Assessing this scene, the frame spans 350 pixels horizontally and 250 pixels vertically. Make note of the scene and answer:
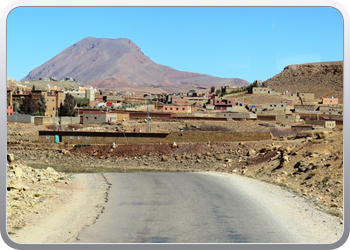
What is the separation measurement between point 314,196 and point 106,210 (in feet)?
23.2

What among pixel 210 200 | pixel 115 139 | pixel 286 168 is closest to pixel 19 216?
pixel 210 200

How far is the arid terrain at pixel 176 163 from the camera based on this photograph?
13.2 m

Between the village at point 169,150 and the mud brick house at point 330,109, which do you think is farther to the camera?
the mud brick house at point 330,109

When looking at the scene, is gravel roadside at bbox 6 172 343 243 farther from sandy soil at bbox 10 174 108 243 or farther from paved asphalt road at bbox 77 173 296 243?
paved asphalt road at bbox 77 173 296 243

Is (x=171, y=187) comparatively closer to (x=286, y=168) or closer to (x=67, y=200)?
(x=67, y=200)

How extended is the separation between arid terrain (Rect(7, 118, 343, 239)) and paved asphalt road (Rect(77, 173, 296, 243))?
180cm

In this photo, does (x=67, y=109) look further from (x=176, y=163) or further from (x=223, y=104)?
(x=223, y=104)

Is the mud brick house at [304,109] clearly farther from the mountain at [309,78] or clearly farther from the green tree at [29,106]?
the mountain at [309,78]

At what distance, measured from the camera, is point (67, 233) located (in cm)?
884

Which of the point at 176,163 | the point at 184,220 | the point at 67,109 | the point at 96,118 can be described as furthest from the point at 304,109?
the point at 184,220

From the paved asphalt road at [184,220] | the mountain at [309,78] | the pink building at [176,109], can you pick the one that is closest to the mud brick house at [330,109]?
the pink building at [176,109]

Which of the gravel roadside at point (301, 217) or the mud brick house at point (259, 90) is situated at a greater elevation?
the mud brick house at point (259, 90)

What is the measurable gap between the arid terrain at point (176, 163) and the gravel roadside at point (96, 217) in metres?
0.34

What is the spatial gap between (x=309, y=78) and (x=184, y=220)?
164773 mm
